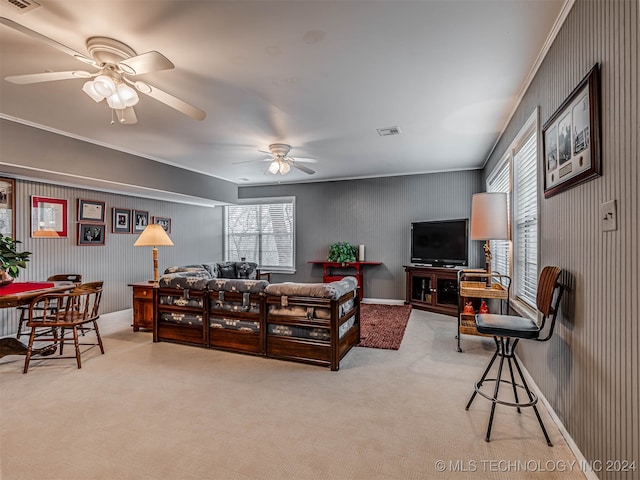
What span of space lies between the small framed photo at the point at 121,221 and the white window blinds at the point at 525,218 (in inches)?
228

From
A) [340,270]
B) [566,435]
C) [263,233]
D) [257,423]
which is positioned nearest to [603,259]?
[566,435]

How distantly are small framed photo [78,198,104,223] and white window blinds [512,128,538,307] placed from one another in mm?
5797

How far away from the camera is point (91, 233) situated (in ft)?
16.8

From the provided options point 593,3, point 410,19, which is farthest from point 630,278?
point 410,19

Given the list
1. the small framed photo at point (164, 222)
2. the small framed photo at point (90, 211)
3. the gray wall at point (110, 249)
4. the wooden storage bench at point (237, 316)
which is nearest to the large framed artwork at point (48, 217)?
the gray wall at point (110, 249)

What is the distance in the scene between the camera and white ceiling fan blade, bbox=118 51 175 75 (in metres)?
1.92

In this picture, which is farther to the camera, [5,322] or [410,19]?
[5,322]

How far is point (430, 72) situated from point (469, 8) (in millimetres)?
729

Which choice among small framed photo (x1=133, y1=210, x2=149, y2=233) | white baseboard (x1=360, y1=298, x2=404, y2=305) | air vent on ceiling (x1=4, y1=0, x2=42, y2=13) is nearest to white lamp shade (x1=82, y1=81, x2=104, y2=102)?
air vent on ceiling (x1=4, y1=0, x2=42, y2=13)

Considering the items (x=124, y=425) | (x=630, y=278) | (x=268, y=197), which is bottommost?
(x=124, y=425)

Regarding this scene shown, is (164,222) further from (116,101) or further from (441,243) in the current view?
(441,243)

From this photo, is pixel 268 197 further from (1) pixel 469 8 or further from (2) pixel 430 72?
(1) pixel 469 8

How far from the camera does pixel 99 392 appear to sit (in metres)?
2.69

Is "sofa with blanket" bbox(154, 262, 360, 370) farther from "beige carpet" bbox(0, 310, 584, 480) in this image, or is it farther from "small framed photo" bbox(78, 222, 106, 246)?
"small framed photo" bbox(78, 222, 106, 246)
